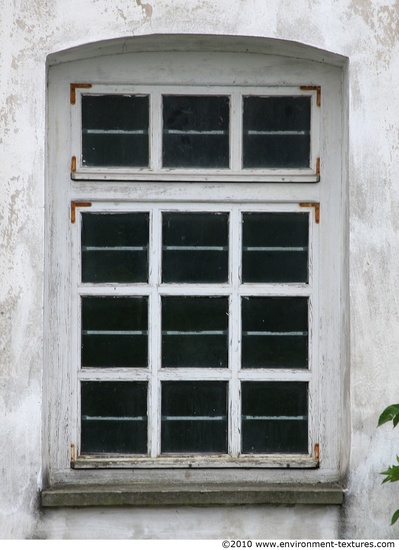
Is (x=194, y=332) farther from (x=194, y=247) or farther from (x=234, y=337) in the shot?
(x=194, y=247)

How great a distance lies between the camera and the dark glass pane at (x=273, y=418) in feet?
18.6

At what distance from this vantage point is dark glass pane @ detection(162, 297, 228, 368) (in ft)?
18.6

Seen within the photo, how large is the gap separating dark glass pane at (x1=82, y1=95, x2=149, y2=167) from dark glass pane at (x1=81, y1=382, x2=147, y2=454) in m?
1.16

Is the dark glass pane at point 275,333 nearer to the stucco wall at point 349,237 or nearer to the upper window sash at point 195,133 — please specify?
the stucco wall at point 349,237

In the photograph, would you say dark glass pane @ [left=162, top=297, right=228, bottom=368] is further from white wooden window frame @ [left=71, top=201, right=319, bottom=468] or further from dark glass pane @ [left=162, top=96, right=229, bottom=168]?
dark glass pane @ [left=162, top=96, right=229, bottom=168]

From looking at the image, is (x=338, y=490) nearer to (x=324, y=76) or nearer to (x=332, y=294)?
(x=332, y=294)

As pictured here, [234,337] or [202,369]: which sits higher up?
[234,337]

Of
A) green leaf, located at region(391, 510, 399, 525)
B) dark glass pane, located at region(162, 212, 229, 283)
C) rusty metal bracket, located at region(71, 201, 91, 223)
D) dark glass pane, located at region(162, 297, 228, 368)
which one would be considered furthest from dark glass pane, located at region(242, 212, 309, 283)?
green leaf, located at region(391, 510, 399, 525)

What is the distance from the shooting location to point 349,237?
5465 millimetres

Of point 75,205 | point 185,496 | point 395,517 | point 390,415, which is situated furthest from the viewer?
point 75,205

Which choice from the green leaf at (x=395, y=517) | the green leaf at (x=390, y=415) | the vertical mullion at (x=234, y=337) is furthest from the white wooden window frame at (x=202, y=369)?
the green leaf at (x=390, y=415)

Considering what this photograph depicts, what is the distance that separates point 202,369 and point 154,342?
0.28 metres

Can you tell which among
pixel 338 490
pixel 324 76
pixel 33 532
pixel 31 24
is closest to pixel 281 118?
pixel 324 76

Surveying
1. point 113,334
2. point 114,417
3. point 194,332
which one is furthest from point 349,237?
point 114,417
